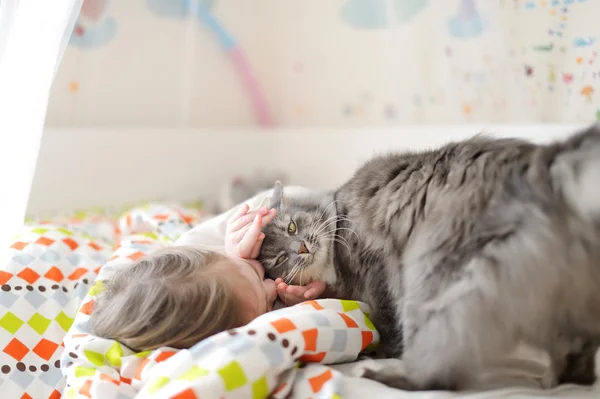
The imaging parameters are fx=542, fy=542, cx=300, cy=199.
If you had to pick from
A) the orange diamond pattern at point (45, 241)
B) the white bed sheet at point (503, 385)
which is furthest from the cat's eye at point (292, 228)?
the orange diamond pattern at point (45, 241)

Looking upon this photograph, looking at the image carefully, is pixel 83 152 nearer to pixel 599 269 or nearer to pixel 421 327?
pixel 421 327

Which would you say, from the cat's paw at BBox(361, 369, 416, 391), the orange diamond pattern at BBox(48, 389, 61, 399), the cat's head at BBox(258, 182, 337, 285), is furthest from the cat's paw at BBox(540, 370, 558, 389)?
the orange diamond pattern at BBox(48, 389, 61, 399)

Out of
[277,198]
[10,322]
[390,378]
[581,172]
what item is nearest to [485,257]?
[581,172]

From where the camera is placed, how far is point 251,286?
1.30 m

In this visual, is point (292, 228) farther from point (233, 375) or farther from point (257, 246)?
point (233, 375)

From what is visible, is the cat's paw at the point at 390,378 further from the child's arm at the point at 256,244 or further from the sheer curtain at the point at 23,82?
the sheer curtain at the point at 23,82

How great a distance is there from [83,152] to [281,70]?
1269 mm

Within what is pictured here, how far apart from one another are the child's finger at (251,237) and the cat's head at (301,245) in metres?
0.05

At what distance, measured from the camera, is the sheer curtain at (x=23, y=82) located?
4.49 ft

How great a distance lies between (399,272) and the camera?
1230 millimetres

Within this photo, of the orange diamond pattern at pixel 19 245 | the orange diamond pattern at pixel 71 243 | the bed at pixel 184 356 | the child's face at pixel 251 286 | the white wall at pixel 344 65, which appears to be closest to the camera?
the bed at pixel 184 356

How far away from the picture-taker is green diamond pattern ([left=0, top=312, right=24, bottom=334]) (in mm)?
1341

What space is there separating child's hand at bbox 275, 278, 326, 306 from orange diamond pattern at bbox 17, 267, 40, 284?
673 mm

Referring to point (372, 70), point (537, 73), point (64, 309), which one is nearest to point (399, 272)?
point (64, 309)
